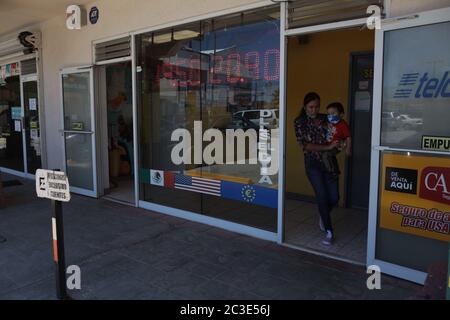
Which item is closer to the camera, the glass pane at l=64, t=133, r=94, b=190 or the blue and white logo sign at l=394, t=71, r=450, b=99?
the blue and white logo sign at l=394, t=71, r=450, b=99

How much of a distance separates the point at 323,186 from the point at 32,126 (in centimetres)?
626

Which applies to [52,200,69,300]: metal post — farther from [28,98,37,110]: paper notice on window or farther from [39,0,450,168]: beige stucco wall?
[28,98,37,110]: paper notice on window

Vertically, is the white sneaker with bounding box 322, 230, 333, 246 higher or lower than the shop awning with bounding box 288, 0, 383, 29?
lower

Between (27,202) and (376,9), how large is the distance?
18.3 ft

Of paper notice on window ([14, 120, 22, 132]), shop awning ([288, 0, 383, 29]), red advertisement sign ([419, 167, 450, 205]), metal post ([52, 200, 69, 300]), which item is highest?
shop awning ([288, 0, 383, 29])

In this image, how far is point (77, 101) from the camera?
6562mm

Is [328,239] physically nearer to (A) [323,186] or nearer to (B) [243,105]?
(A) [323,186]

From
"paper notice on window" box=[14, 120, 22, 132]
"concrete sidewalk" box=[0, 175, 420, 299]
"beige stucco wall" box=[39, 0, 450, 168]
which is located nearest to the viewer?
"concrete sidewalk" box=[0, 175, 420, 299]

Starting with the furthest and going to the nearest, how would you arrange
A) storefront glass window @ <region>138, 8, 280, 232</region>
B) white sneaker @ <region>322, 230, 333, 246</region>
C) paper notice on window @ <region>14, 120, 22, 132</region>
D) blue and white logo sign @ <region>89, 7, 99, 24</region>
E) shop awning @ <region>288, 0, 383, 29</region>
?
paper notice on window @ <region>14, 120, 22, 132</region>
blue and white logo sign @ <region>89, 7, 99, 24</region>
storefront glass window @ <region>138, 8, 280, 232</region>
white sneaker @ <region>322, 230, 333, 246</region>
shop awning @ <region>288, 0, 383, 29</region>

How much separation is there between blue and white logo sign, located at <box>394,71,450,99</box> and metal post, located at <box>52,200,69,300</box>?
2869 mm

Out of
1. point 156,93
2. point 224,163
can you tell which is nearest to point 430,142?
point 224,163

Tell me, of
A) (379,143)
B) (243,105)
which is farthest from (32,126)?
(379,143)

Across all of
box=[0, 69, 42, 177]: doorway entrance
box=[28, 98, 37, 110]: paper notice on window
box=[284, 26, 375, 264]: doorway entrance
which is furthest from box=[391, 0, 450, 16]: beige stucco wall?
box=[28, 98, 37, 110]: paper notice on window

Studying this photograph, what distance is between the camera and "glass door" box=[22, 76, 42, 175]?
769 cm
